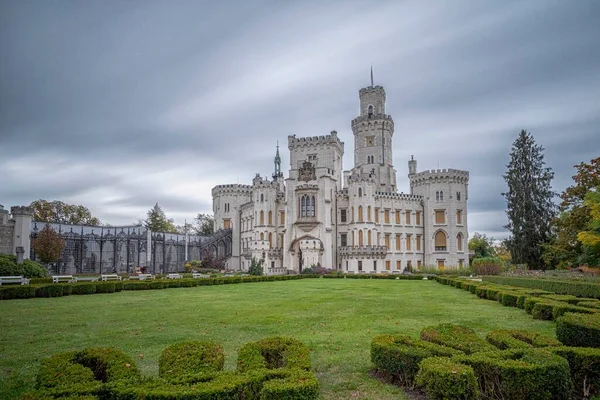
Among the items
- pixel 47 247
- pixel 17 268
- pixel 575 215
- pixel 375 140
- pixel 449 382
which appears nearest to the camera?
pixel 449 382

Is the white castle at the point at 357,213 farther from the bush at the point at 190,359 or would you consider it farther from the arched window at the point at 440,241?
the bush at the point at 190,359

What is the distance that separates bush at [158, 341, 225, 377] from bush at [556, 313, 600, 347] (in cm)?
682

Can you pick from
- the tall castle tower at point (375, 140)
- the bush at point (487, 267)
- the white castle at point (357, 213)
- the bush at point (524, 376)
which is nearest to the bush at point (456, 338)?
the bush at point (524, 376)

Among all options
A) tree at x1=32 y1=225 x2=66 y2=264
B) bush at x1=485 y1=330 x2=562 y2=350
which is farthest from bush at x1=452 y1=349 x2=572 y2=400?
tree at x1=32 y1=225 x2=66 y2=264

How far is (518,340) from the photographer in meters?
7.55

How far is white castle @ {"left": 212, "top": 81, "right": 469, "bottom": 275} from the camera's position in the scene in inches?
2088

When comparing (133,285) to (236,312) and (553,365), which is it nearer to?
(236,312)

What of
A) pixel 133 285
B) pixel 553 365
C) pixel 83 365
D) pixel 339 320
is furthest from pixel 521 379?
pixel 133 285

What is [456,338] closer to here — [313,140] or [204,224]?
[313,140]

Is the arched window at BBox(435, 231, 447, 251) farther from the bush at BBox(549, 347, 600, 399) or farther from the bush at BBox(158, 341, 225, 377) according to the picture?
the bush at BBox(158, 341, 225, 377)

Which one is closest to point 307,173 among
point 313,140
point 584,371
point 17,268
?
point 313,140

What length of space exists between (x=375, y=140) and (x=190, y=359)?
5803 cm

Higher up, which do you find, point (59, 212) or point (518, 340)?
point (59, 212)

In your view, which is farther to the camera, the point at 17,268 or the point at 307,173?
the point at 307,173
